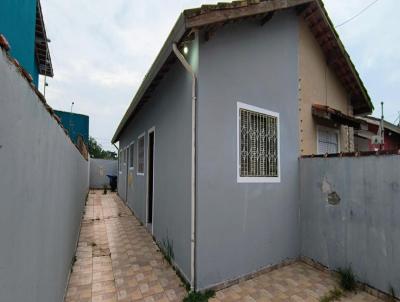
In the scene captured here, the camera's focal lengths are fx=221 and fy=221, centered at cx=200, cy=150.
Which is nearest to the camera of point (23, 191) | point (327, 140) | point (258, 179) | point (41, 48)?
point (23, 191)

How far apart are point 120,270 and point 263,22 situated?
5680 millimetres

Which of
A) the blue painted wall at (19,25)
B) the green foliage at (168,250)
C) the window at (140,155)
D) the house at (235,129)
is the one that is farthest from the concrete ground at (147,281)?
the blue painted wall at (19,25)

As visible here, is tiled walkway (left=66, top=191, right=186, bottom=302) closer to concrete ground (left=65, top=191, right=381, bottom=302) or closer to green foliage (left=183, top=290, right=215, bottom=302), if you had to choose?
concrete ground (left=65, top=191, right=381, bottom=302)

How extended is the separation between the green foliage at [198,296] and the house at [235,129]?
111mm

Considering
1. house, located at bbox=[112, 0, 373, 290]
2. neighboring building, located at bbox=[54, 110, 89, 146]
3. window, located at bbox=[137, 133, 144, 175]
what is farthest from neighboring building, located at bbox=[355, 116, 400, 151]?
neighboring building, located at bbox=[54, 110, 89, 146]

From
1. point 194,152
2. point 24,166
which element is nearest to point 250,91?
point 194,152

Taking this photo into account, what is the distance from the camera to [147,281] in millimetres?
3816

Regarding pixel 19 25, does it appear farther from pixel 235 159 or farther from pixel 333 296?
pixel 333 296

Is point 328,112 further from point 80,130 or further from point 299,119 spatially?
point 80,130

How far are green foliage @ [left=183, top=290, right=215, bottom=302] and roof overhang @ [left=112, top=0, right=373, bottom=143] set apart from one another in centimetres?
391

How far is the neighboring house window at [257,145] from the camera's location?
13.6ft

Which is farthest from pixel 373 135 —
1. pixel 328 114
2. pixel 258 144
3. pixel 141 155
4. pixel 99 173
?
pixel 99 173

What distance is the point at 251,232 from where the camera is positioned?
413cm

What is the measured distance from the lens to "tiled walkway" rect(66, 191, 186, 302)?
3.43 meters
